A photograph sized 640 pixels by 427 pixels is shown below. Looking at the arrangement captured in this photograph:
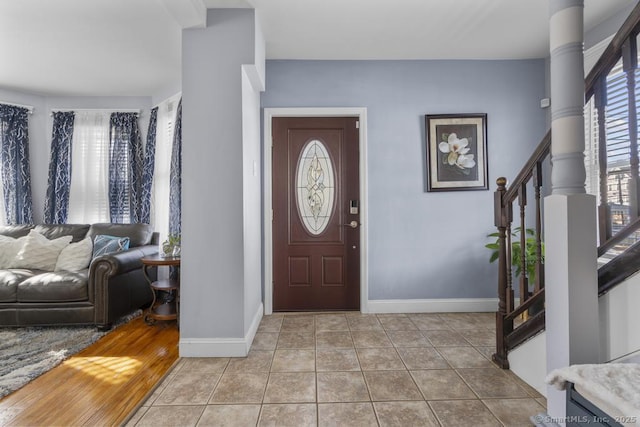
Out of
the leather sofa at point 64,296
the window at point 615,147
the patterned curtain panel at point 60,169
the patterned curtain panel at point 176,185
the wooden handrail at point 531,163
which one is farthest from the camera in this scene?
the patterned curtain panel at point 60,169

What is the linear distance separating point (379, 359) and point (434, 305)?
129 centimetres

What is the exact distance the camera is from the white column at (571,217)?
140 cm

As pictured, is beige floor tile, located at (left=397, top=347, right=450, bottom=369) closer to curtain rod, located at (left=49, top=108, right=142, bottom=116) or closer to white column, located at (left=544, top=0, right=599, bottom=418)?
white column, located at (left=544, top=0, right=599, bottom=418)

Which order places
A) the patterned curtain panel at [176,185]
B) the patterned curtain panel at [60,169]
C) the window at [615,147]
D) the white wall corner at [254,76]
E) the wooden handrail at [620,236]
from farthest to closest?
the patterned curtain panel at [60,169]
the patterned curtain panel at [176,185]
the white wall corner at [254,76]
the window at [615,147]
the wooden handrail at [620,236]

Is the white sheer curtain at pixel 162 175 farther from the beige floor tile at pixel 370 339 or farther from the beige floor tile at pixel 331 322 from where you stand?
the beige floor tile at pixel 370 339

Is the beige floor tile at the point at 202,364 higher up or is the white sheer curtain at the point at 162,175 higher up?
the white sheer curtain at the point at 162,175

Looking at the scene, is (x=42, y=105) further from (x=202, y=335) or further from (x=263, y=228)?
(x=202, y=335)

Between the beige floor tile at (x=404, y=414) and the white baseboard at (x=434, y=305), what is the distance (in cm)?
157

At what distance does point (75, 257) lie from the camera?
10.7 ft

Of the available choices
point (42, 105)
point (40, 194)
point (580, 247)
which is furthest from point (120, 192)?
point (580, 247)

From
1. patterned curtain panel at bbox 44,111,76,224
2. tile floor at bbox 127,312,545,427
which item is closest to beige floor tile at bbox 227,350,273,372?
tile floor at bbox 127,312,545,427

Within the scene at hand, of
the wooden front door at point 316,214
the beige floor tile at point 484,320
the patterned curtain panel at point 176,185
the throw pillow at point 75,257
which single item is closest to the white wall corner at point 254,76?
the wooden front door at point 316,214

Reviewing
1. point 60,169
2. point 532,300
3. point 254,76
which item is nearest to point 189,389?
point 532,300

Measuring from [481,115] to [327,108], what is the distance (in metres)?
1.58
